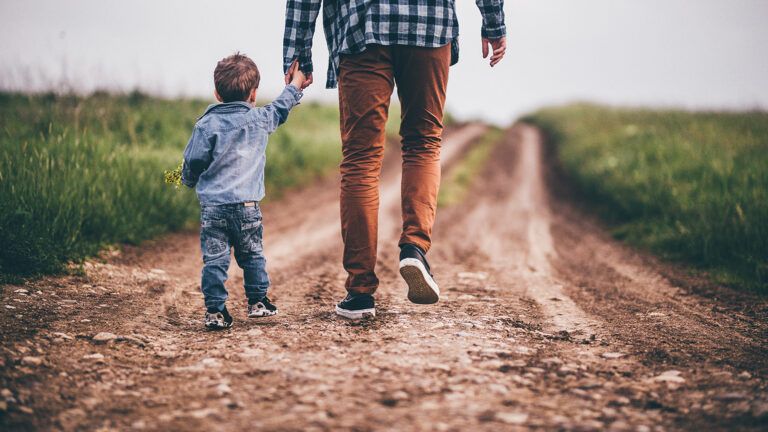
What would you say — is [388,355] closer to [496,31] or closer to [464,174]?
[496,31]

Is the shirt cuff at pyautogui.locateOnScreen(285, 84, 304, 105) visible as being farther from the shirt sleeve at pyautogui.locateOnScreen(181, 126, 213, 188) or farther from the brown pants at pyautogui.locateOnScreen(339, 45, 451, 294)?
the shirt sleeve at pyautogui.locateOnScreen(181, 126, 213, 188)

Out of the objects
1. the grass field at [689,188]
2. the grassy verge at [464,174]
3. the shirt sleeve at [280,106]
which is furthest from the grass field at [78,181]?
the grass field at [689,188]

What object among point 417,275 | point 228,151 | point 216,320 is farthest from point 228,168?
point 417,275

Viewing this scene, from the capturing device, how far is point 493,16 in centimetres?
302

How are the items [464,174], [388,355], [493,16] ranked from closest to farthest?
[388,355]
[493,16]
[464,174]

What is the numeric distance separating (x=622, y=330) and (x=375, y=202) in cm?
144

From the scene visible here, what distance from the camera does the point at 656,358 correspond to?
2.32 metres

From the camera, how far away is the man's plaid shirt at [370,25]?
2586mm

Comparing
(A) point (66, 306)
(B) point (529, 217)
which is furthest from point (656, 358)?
(B) point (529, 217)

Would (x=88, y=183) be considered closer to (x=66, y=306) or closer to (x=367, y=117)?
(x=66, y=306)

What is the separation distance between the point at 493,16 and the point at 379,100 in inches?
35.6

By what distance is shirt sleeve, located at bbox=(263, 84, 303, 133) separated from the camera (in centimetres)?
284

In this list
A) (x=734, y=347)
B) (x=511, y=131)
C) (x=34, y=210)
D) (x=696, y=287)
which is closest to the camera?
(x=734, y=347)

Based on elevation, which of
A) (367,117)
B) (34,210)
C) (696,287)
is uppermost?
(367,117)
